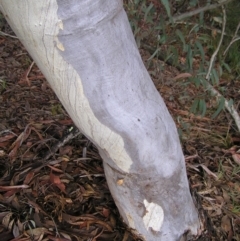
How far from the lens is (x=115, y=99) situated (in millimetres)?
1008

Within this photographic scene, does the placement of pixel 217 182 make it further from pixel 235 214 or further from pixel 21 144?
pixel 21 144

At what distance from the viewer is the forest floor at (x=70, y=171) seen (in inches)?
58.8

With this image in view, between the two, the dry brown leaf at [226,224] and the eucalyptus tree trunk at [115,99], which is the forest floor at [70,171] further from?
the eucalyptus tree trunk at [115,99]

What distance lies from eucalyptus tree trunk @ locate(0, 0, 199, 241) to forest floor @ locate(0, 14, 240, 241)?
23cm

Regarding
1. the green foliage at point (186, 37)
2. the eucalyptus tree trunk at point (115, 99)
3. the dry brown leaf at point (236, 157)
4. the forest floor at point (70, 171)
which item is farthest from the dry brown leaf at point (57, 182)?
the dry brown leaf at point (236, 157)

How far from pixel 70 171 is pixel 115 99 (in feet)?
2.51

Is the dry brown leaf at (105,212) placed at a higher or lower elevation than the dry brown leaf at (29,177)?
lower

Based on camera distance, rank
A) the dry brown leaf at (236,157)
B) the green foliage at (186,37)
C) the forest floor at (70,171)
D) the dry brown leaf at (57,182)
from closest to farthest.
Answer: the forest floor at (70,171) < the dry brown leaf at (57,182) < the green foliage at (186,37) < the dry brown leaf at (236,157)

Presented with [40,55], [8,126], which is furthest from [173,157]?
[8,126]

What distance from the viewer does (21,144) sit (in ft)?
5.79

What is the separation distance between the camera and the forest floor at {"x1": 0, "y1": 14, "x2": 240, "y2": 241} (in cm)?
149

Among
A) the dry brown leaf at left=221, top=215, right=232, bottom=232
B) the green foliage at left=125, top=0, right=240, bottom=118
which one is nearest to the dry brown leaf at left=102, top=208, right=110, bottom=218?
the dry brown leaf at left=221, top=215, right=232, bottom=232

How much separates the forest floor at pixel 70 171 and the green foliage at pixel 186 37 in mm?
125

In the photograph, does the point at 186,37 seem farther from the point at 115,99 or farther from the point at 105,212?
the point at 115,99
